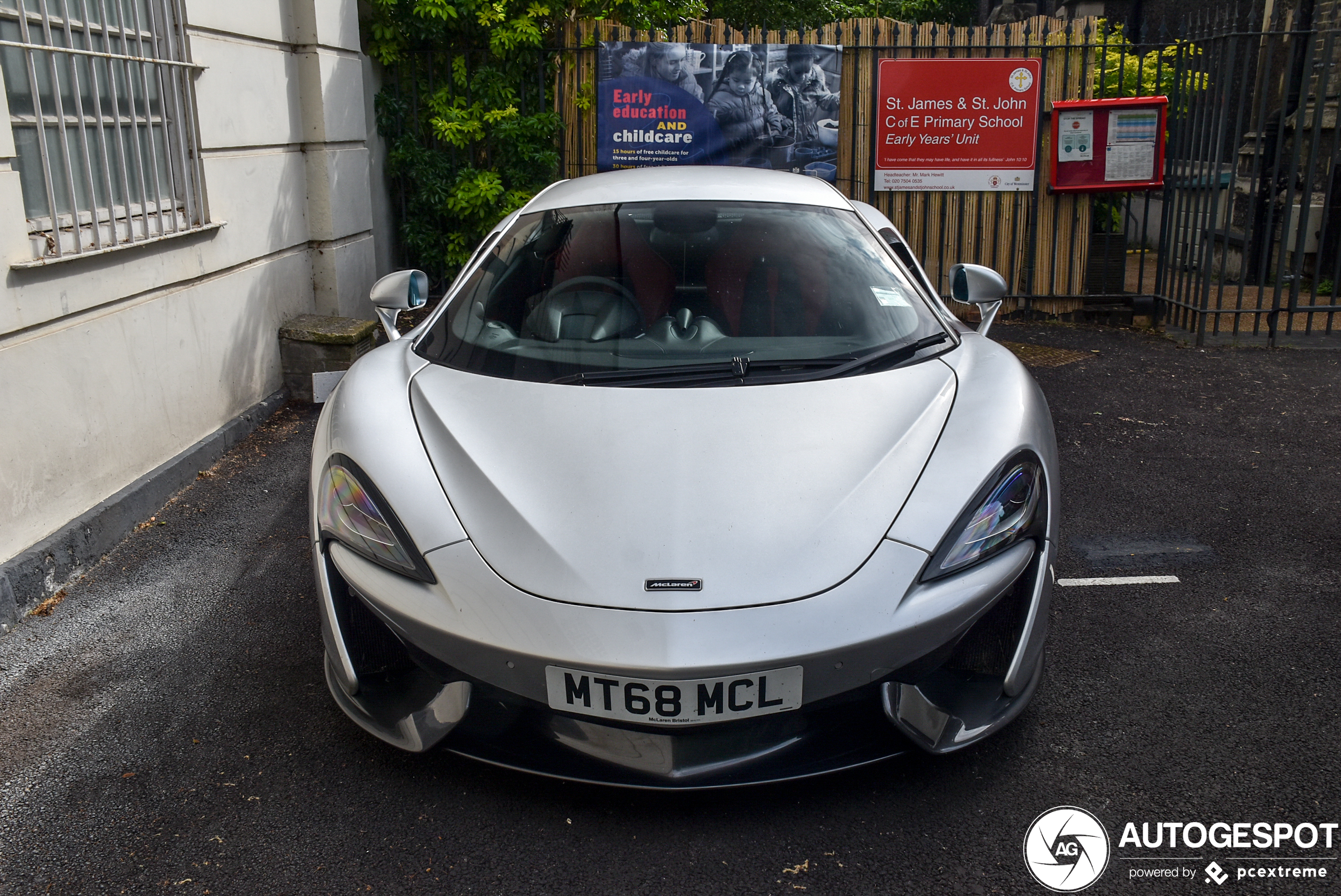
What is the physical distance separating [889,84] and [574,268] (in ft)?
19.0

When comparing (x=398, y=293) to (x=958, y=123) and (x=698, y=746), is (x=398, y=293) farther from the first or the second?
(x=958, y=123)

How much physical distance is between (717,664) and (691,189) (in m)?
2.08

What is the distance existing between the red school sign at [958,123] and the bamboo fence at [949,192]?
0.27 ft

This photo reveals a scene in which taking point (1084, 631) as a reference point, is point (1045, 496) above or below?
above

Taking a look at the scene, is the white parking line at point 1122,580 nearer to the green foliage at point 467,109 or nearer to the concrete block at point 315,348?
the concrete block at point 315,348

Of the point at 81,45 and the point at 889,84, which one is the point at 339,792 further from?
the point at 889,84

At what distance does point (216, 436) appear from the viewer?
5363 mm

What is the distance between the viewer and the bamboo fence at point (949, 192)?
8328mm

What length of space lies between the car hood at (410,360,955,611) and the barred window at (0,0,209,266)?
2.31 m

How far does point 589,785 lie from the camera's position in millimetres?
2574

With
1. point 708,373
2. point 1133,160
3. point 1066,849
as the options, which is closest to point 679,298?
point 708,373

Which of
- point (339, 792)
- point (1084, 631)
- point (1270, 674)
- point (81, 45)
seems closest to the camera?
point (339, 792)

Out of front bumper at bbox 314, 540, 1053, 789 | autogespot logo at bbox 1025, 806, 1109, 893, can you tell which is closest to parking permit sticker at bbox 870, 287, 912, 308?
front bumper at bbox 314, 540, 1053, 789

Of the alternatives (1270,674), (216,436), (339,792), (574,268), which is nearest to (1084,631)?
(1270,674)
